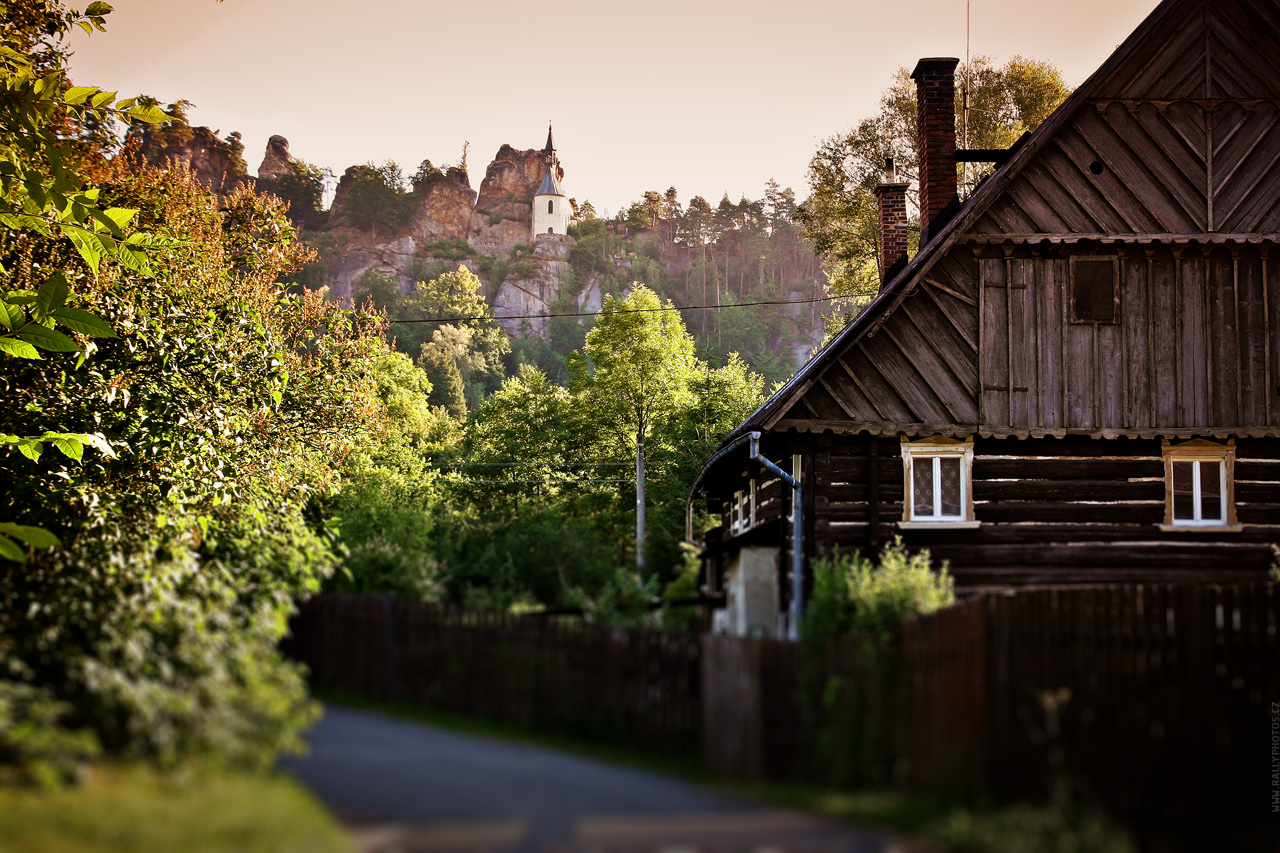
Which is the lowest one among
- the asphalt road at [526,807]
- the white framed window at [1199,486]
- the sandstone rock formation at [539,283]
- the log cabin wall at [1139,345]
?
the asphalt road at [526,807]

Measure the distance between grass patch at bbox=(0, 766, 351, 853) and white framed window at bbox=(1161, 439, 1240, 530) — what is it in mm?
17590

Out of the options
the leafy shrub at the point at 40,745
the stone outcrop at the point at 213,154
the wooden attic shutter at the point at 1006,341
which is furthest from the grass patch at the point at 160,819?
the stone outcrop at the point at 213,154

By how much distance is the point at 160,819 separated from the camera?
7781mm

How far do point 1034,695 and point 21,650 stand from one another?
912 centimetres

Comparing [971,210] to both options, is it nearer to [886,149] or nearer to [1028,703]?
[1028,703]

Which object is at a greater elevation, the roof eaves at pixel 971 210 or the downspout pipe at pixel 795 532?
A: the roof eaves at pixel 971 210

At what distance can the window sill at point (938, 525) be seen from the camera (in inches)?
835

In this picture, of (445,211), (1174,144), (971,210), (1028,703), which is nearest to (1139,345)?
(1174,144)

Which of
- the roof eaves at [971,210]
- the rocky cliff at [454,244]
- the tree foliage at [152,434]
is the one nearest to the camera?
the tree foliage at [152,434]

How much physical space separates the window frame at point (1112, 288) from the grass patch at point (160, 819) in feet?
56.2

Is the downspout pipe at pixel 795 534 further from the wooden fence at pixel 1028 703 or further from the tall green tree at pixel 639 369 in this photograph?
the tall green tree at pixel 639 369

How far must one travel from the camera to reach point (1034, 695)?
35.6ft

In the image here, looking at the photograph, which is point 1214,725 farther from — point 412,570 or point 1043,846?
point 412,570

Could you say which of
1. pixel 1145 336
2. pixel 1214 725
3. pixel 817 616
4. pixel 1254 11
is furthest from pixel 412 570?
pixel 1254 11
